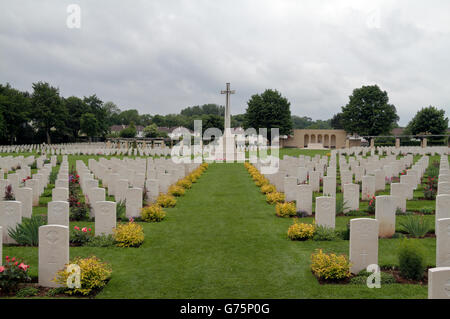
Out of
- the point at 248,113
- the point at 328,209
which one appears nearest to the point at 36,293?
the point at 328,209

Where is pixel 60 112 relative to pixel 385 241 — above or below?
above

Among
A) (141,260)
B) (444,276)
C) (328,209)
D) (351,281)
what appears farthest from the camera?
(328,209)

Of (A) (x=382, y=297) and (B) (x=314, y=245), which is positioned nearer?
(A) (x=382, y=297)

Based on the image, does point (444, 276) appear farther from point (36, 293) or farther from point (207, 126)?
point (207, 126)

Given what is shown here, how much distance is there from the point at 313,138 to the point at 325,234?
70.3 meters

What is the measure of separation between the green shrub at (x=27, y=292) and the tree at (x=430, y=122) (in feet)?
218

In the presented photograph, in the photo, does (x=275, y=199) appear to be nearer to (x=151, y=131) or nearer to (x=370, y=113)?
(x=370, y=113)

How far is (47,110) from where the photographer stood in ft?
210

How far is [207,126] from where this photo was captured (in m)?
79.2

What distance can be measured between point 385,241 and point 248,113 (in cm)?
6169

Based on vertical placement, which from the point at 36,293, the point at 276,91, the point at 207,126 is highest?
the point at 276,91

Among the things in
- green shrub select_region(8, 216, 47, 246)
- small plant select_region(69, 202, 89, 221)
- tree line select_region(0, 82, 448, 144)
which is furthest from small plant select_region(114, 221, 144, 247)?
tree line select_region(0, 82, 448, 144)

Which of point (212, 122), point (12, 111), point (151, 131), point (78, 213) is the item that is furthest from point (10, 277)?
point (212, 122)

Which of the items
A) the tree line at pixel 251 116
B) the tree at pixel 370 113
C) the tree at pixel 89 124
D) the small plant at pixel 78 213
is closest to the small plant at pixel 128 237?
the small plant at pixel 78 213
